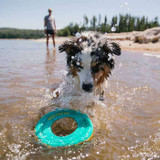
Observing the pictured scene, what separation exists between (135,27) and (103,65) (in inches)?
2341

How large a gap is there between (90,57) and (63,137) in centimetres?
171

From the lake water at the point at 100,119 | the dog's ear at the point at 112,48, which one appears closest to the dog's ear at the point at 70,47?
the dog's ear at the point at 112,48

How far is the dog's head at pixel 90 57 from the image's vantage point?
3637 mm

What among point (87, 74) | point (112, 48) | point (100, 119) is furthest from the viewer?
point (112, 48)

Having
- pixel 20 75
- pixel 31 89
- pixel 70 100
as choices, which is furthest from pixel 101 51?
pixel 20 75

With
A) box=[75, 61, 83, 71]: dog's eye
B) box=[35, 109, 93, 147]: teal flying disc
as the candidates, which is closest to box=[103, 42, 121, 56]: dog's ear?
box=[75, 61, 83, 71]: dog's eye

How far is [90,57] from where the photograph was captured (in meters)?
3.68

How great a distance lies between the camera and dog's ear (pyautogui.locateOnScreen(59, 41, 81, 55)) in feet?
13.0

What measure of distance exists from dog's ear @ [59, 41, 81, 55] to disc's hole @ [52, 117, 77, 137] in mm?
1497

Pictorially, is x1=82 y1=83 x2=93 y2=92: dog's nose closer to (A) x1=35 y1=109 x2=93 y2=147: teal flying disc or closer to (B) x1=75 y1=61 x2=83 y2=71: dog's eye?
(B) x1=75 y1=61 x2=83 y2=71: dog's eye

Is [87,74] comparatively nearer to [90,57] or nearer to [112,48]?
[90,57]

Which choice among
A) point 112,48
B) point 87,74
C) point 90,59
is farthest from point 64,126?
point 112,48

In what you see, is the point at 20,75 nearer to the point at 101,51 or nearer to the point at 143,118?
the point at 101,51

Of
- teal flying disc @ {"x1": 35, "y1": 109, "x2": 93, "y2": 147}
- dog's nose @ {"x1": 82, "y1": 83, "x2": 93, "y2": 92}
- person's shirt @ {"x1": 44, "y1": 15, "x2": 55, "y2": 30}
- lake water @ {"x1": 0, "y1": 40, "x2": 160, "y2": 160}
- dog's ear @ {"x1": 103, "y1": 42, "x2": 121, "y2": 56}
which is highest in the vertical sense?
person's shirt @ {"x1": 44, "y1": 15, "x2": 55, "y2": 30}
